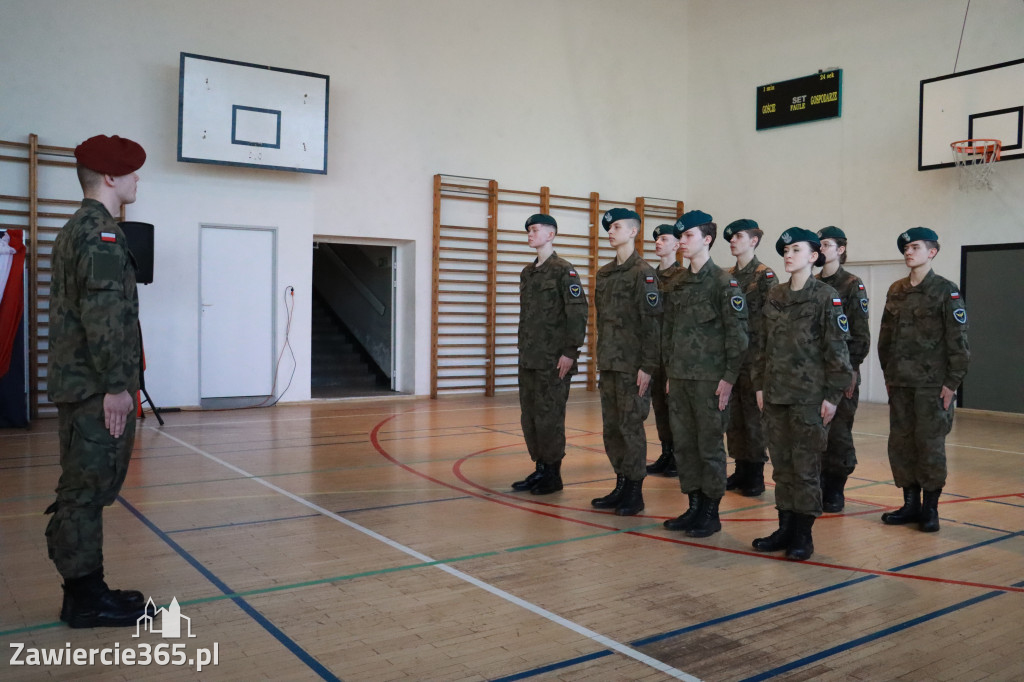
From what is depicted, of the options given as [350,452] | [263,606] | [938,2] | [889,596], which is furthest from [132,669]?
[938,2]

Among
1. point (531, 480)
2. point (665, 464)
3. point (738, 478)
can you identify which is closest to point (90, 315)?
point (531, 480)

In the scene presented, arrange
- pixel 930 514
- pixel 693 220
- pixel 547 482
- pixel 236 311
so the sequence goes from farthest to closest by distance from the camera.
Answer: pixel 236 311
pixel 547 482
pixel 930 514
pixel 693 220

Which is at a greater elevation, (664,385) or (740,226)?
(740,226)

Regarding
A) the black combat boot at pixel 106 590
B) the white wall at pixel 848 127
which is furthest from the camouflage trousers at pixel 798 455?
the white wall at pixel 848 127

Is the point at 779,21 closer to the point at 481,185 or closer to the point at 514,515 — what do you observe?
the point at 481,185

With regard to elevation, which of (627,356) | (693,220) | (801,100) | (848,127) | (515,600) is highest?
(801,100)

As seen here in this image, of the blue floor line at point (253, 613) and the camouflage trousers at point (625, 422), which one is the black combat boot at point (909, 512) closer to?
the camouflage trousers at point (625, 422)

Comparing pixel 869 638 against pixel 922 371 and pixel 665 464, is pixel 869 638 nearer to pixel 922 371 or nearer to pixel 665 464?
pixel 922 371

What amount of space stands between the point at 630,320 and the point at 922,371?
1.58m

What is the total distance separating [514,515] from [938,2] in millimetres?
8905

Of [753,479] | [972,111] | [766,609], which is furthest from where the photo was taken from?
[972,111]

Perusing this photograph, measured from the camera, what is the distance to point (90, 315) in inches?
112

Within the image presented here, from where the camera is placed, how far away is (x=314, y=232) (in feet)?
32.8

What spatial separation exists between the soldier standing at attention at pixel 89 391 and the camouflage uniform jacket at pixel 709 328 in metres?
2.59
